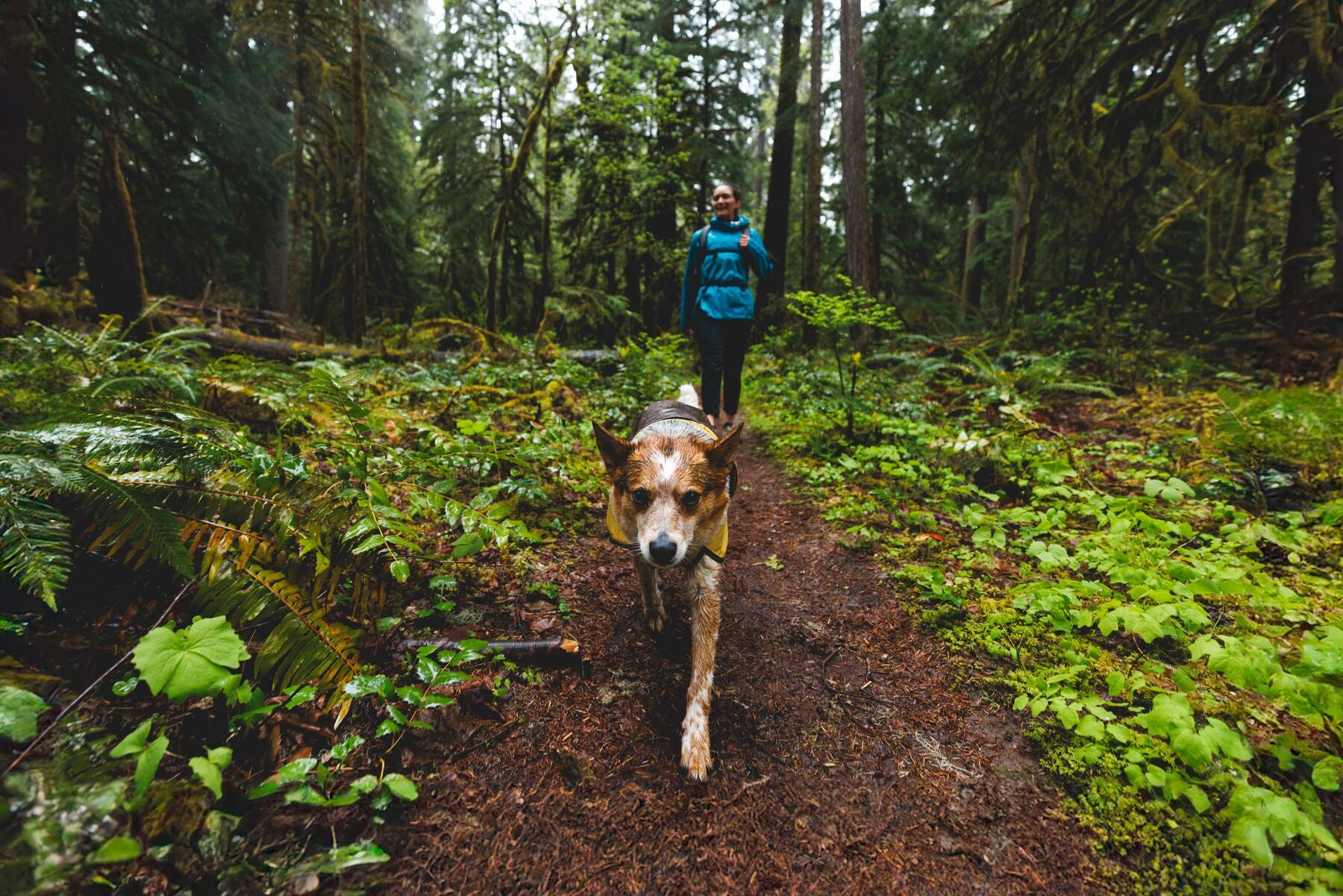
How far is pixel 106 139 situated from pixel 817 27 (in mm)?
14029

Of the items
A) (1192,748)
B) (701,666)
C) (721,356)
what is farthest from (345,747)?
(721,356)

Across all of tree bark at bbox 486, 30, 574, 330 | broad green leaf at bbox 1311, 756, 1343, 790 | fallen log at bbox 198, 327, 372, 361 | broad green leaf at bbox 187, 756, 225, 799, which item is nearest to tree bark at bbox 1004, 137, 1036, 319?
tree bark at bbox 486, 30, 574, 330

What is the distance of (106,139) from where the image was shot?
4992 mm

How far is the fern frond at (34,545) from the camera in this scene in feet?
5.10

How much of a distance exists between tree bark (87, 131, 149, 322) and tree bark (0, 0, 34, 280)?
1.16m

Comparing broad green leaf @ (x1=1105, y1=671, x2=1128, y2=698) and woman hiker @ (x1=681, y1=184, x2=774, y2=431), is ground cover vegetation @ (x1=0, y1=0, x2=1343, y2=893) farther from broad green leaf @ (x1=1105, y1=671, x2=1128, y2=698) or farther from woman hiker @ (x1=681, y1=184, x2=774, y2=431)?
woman hiker @ (x1=681, y1=184, x2=774, y2=431)

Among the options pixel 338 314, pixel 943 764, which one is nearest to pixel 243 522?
pixel 943 764

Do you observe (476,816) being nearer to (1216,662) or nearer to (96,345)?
(1216,662)

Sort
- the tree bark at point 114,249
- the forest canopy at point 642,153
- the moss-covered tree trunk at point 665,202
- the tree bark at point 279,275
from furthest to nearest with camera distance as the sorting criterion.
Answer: the tree bark at point 279,275
the moss-covered tree trunk at point 665,202
the forest canopy at point 642,153
the tree bark at point 114,249

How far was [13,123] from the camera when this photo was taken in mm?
5422

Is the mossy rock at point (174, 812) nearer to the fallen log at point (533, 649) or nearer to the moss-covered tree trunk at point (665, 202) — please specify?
the fallen log at point (533, 649)

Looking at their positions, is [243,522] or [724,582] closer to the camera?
[243,522]

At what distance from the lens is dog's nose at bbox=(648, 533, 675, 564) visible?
253 cm

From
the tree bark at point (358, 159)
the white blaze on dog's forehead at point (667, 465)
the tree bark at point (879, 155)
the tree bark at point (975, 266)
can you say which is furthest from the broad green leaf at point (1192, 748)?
the tree bark at point (975, 266)
